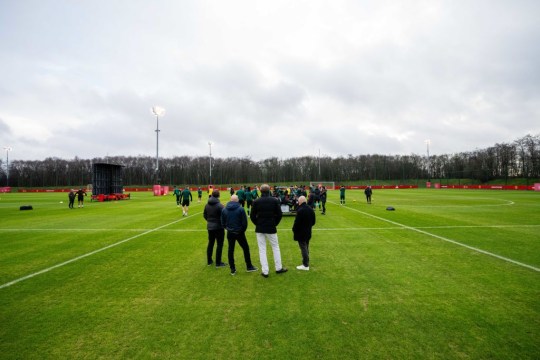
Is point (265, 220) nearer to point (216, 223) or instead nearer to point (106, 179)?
point (216, 223)

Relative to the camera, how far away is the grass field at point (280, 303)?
388 cm

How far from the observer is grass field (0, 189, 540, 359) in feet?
12.7

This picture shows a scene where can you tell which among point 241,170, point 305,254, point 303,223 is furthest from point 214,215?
point 241,170

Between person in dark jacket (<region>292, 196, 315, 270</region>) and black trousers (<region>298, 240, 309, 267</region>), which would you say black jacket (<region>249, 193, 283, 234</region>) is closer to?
person in dark jacket (<region>292, 196, 315, 270</region>)

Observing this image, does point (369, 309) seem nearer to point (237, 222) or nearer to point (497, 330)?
point (497, 330)

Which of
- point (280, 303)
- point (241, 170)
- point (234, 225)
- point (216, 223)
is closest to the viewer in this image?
point (280, 303)

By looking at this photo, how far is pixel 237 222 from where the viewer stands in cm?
714

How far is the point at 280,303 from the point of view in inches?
208

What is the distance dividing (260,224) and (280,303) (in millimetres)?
2133

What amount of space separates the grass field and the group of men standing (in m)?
0.42

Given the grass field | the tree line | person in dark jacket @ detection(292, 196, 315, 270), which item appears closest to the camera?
the grass field

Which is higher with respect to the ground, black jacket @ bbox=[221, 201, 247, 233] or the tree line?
the tree line

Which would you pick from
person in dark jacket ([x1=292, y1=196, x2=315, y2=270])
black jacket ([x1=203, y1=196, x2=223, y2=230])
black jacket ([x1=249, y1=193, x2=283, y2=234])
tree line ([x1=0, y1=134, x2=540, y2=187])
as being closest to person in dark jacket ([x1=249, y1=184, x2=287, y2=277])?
black jacket ([x1=249, y1=193, x2=283, y2=234])

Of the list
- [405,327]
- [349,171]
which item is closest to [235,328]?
[405,327]
